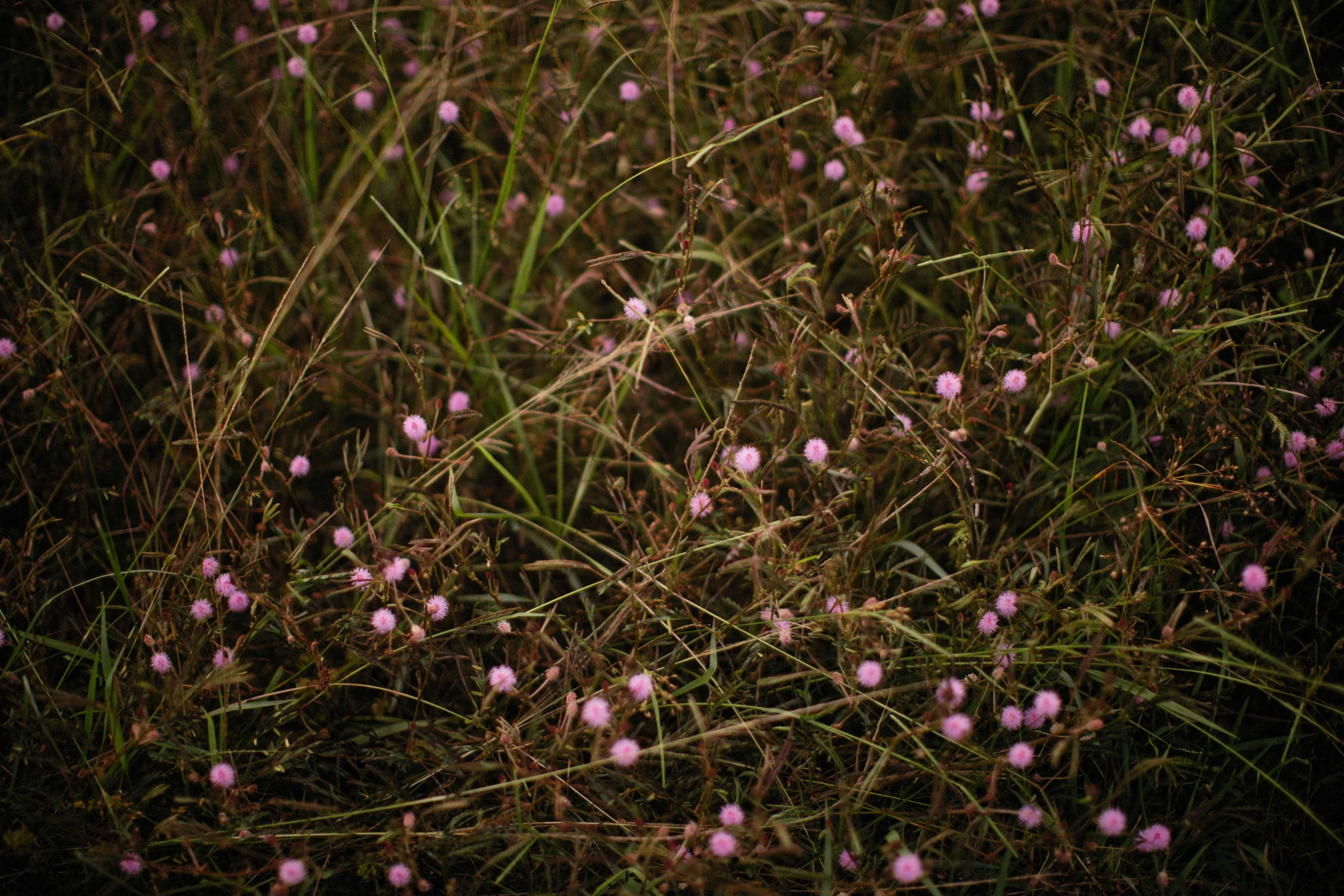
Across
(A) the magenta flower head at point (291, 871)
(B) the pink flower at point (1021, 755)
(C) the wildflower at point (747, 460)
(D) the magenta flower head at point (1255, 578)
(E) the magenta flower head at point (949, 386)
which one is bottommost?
(B) the pink flower at point (1021, 755)

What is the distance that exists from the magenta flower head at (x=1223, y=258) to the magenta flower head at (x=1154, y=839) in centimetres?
92

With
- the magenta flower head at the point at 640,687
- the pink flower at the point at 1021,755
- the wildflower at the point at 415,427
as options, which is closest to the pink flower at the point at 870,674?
the pink flower at the point at 1021,755

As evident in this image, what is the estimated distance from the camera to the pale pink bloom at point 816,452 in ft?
4.48

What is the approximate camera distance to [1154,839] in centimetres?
115

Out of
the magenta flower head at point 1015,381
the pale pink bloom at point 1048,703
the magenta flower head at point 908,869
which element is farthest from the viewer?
the magenta flower head at point 1015,381

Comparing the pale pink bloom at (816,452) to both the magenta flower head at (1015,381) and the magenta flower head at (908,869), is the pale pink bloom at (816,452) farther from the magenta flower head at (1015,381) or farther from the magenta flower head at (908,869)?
the magenta flower head at (908,869)

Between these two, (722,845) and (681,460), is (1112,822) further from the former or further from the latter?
(681,460)

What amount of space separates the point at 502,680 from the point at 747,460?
0.50 meters

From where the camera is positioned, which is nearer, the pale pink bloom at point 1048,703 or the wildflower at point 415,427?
the pale pink bloom at point 1048,703

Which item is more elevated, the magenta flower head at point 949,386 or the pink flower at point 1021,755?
the magenta flower head at point 949,386

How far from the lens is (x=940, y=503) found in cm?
159

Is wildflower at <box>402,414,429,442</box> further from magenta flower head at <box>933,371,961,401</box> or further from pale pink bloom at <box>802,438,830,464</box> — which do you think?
→ magenta flower head at <box>933,371,961,401</box>

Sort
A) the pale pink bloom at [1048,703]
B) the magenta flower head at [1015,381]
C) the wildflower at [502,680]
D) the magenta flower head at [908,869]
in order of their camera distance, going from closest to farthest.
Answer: the magenta flower head at [908,869] < the pale pink bloom at [1048,703] < the wildflower at [502,680] < the magenta flower head at [1015,381]

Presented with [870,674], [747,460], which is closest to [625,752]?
[870,674]
